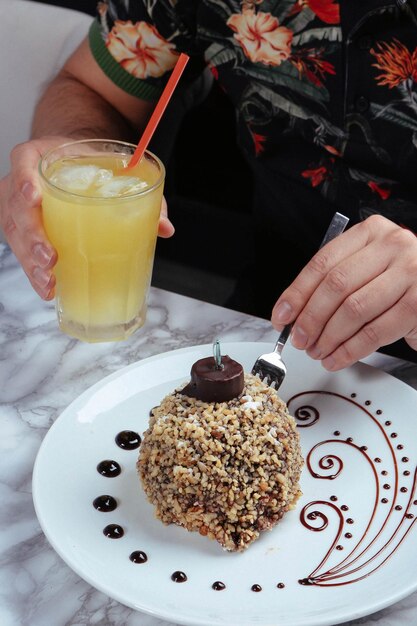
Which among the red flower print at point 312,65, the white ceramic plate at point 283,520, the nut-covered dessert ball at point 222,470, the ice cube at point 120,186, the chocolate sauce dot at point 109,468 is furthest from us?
the red flower print at point 312,65

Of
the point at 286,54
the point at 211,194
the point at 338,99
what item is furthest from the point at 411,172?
the point at 211,194

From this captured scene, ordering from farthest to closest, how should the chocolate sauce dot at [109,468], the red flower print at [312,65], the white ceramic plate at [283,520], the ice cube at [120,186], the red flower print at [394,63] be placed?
the red flower print at [312,65]
the red flower print at [394,63]
the ice cube at [120,186]
the chocolate sauce dot at [109,468]
the white ceramic plate at [283,520]

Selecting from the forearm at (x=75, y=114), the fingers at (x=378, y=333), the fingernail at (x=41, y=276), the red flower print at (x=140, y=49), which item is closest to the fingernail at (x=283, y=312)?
the fingers at (x=378, y=333)

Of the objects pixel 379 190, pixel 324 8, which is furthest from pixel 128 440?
pixel 324 8

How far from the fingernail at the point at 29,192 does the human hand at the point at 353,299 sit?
49cm

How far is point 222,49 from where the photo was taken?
2.01 m

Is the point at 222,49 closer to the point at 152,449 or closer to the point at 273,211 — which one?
the point at 273,211

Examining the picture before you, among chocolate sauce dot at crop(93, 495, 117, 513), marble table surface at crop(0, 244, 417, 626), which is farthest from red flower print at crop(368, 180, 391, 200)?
chocolate sauce dot at crop(93, 495, 117, 513)

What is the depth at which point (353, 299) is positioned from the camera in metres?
1.38

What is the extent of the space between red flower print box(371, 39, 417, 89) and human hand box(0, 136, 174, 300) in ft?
1.97

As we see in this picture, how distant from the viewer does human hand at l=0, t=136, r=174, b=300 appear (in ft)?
4.84

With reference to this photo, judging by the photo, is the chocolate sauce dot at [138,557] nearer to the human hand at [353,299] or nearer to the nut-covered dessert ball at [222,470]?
the nut-covered dessert ball at [222,470]

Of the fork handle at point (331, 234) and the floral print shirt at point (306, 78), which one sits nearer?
the fork handle at point (331, 234)

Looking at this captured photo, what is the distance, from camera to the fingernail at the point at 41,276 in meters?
1.49
